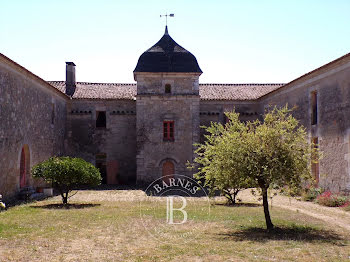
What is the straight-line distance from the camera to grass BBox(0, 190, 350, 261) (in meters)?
7.55

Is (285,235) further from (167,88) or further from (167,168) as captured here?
(167,88)

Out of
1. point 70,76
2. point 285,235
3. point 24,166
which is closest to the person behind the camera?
point 285,235

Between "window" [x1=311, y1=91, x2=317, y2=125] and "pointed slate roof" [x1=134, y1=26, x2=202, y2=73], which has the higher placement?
"pointed slate roof" [x1=134, y1=26, x2=202, y2=73]

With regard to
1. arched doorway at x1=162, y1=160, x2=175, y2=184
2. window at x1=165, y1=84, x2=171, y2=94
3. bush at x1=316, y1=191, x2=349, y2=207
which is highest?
window at x1=165, y1=84, x2=171, y2=94

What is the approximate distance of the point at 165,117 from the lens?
79.4 ft

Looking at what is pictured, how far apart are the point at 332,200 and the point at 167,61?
42.3 ft

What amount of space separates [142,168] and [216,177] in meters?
14.0

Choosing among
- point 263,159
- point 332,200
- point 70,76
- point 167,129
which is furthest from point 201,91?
point 263,159

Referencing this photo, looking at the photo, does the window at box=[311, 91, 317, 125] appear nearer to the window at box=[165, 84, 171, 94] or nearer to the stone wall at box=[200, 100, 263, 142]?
the stone wall at box=[200, 100, 263, 142]

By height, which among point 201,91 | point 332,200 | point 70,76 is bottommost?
point 332,200

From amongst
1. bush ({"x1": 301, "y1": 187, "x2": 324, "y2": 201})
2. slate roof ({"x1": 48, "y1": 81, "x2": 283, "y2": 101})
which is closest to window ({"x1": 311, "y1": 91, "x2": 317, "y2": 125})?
bush ({"x1": 301, "y1": 187, "x2": 324, "y2": 201})

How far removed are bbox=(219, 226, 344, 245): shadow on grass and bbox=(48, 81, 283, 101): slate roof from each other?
54.1ft

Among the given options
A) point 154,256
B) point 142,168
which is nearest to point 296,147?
point 154,256

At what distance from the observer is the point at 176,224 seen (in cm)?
1097
